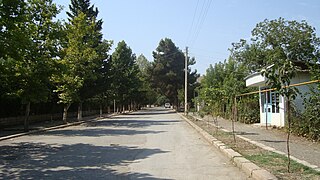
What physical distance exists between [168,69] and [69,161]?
60.2 meters

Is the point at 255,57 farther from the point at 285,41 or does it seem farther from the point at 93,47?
the point at 93,47

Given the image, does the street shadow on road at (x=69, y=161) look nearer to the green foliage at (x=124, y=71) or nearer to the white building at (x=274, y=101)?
the white building at (x=274, y=101)

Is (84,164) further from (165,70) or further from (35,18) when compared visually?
(165,70)

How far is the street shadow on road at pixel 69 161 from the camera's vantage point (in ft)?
26.8

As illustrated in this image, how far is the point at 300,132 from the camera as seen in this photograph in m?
14.8

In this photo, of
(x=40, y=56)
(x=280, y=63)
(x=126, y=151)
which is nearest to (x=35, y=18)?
(x=40, y=56)

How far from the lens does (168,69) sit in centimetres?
6988

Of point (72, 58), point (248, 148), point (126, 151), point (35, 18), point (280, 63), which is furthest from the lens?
point (72, 58)

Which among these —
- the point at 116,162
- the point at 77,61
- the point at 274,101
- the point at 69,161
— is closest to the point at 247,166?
the point at 116,162

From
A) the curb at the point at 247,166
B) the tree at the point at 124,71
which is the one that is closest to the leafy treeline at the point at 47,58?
the tree at the point at 124,71

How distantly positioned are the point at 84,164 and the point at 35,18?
1490 cm

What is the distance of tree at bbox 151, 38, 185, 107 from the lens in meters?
69.5

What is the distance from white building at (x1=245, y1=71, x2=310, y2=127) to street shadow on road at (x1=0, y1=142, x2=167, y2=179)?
9.02 meters

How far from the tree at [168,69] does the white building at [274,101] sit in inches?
1758
